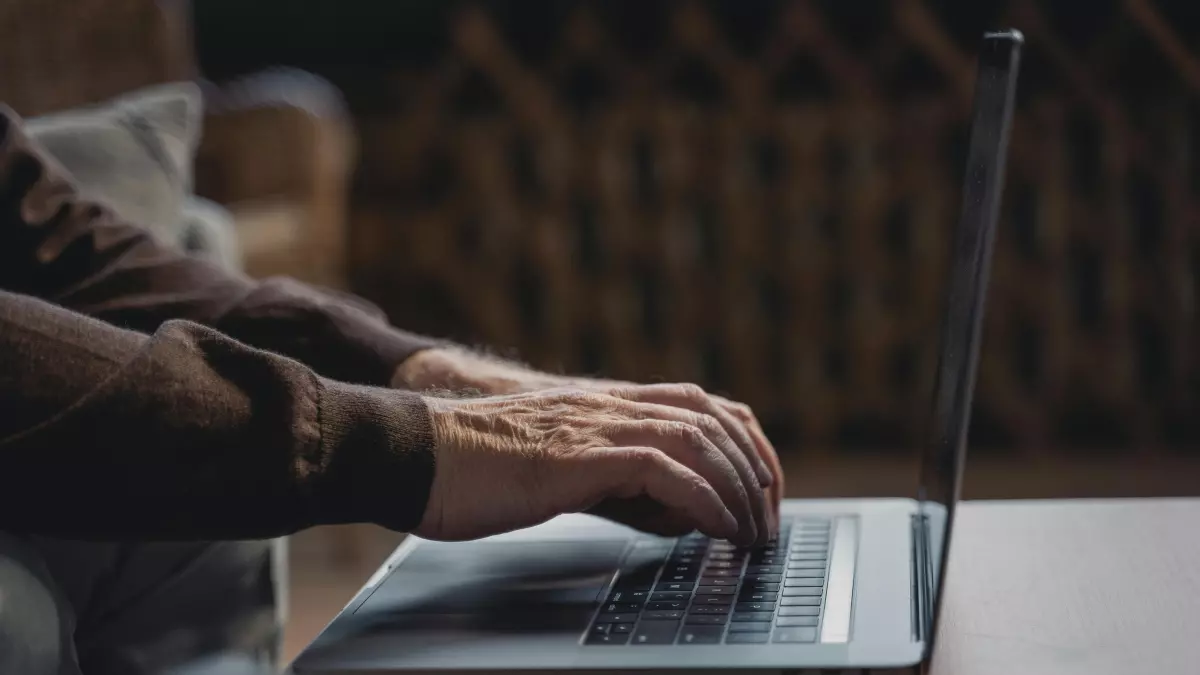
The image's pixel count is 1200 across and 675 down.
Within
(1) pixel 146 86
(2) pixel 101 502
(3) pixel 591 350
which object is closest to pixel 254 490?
(2) pixel 101 502

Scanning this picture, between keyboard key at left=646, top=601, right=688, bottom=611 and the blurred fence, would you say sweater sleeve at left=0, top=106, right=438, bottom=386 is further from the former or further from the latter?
the blurred fence

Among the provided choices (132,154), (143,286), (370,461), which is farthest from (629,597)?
(132,154)

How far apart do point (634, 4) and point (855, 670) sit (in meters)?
1.95

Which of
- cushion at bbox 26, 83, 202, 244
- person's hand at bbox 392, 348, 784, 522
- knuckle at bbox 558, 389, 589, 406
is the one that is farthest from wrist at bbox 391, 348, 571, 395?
cushion at bbox 26, 83, 202, 244

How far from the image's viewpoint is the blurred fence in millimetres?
2154

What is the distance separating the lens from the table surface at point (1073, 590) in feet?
1.60

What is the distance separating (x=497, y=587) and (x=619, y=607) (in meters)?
0.07

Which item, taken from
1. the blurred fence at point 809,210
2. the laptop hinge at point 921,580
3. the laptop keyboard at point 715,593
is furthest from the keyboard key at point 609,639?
the blurred fence at point 809,210

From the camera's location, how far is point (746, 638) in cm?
51

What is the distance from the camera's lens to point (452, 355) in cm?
76

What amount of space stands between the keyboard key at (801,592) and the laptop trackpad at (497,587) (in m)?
0.08

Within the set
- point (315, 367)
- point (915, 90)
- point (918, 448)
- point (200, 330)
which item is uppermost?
point (200, 330)

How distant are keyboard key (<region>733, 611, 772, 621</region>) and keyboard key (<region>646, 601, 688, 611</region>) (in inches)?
0.9

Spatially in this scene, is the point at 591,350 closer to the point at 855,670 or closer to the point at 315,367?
the point at 315,367
